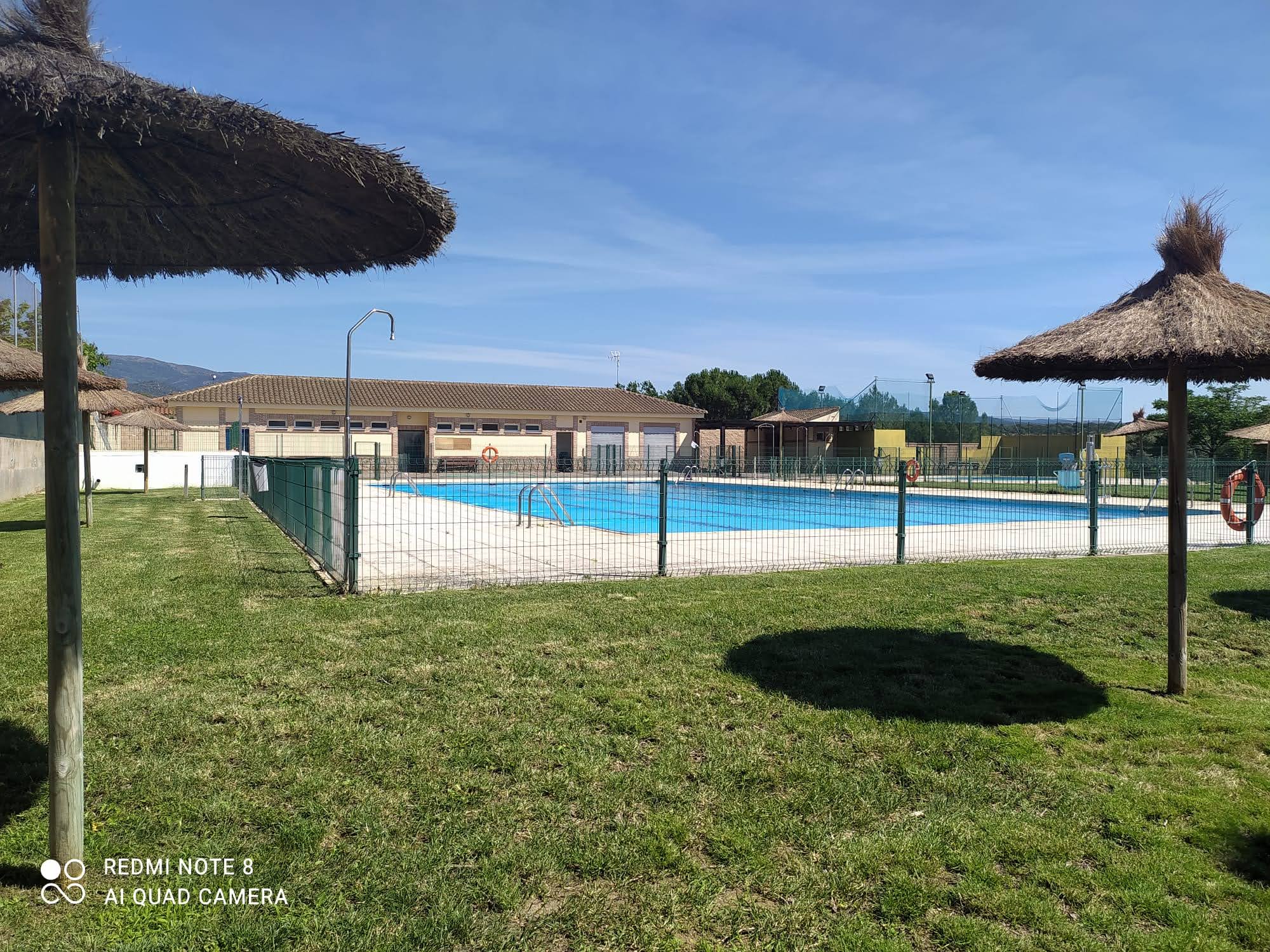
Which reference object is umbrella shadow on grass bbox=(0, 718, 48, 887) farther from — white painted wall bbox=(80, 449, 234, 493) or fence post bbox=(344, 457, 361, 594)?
white painted wall bbox=(80, 449, 234, 493)

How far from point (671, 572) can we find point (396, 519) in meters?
Result: 9.89

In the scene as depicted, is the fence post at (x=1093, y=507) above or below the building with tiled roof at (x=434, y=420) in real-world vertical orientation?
below

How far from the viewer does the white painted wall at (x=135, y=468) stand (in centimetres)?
2784

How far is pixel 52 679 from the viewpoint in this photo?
2.81 m

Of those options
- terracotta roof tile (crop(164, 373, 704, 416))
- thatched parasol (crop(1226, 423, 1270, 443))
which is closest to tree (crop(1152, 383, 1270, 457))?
thatched parasol (crop(1226, 423, 1270, 443))

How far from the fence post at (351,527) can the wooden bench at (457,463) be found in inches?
1286

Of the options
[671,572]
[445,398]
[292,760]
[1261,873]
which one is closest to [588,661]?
[292,760]

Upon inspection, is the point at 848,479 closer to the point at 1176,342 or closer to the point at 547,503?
the point at 547,503

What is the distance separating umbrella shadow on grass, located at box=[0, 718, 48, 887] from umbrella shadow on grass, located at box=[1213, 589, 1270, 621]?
8.56 meters

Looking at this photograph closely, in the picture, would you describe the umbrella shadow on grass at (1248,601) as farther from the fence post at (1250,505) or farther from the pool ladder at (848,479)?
the pool ladder at (848,479)

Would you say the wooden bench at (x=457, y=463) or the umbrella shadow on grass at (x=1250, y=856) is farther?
the wooden bench at (x=457, y=463)

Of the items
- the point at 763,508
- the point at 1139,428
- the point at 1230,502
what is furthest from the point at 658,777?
the point at 1139,428

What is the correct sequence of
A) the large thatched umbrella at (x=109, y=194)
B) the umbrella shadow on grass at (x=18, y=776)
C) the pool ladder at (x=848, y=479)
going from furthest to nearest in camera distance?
the pool ladder at (x=848, y=479) < the umbrella shadow on grass at (x=18, y=776) < the large thatched umbrella at (x=109, y=194)

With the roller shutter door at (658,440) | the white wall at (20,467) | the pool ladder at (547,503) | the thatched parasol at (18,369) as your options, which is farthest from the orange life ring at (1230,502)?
the roller shutter door at (658,440)
